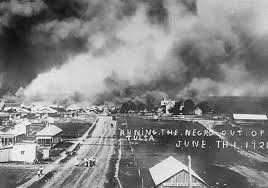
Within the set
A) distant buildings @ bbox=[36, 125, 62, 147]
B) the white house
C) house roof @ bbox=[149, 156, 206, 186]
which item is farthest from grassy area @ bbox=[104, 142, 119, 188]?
the white house

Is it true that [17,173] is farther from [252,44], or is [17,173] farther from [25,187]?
[252,44]

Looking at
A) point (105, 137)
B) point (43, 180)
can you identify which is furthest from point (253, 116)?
point (43, 180)

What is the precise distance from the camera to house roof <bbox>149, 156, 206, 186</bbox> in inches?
297

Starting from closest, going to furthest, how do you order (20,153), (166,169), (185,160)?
(166,169) → (185,160) → (20,153)

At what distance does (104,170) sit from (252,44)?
4554 millimetres

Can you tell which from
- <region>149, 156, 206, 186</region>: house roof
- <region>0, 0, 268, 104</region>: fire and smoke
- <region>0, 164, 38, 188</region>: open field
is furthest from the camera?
<region>0, 0, 268, 104</region>: fire and smoke

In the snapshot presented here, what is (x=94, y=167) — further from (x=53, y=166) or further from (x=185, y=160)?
(x=185, y=160)

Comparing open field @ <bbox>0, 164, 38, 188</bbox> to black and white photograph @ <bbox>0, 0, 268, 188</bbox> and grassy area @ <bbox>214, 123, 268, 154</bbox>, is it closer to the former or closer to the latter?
black and white photograph @ <bbox>0, 0, 268, 188</bbox>

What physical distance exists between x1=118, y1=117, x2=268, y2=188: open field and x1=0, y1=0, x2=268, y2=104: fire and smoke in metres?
1.00

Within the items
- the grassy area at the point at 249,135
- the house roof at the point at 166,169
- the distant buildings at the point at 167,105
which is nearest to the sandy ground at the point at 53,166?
the house roof at the point at 166,169

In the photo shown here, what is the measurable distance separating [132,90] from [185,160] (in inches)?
82.5

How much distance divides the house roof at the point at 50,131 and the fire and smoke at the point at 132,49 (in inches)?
28.2

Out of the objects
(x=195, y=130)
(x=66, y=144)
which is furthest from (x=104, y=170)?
(x=195, y=130)

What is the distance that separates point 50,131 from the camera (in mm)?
8266
